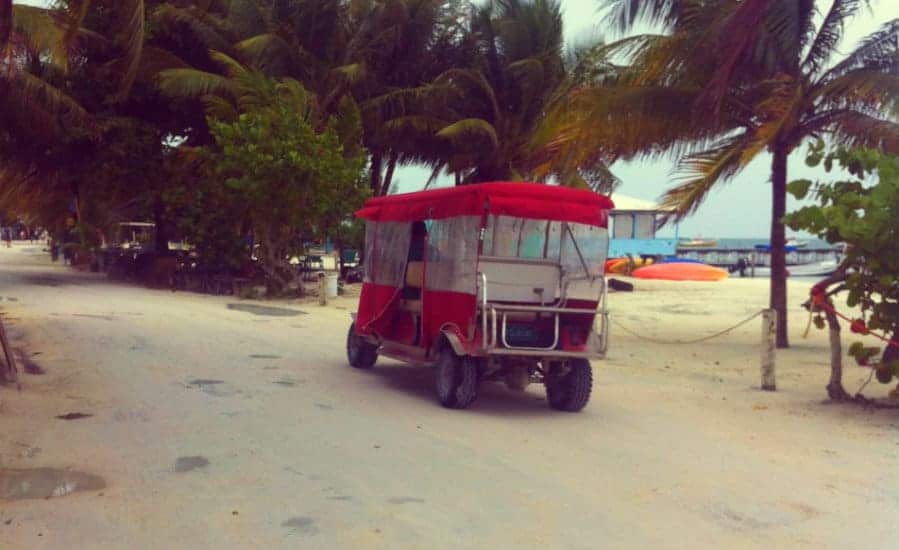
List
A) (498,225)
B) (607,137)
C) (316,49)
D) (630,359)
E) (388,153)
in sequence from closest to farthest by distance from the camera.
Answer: (498,225) → (630,359) → (607,137) → (316,49) → (388,153)

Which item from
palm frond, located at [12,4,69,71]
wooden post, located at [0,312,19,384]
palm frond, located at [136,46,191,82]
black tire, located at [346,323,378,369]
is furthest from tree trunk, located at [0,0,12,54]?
palm frond, located at [136,46,191,82]

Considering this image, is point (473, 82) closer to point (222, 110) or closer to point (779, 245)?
point (222, 110)

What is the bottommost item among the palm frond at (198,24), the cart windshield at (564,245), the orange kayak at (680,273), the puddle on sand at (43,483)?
the puddle on sand at (43,483)

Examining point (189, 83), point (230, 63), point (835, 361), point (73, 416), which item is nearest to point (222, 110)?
point (230, 63)

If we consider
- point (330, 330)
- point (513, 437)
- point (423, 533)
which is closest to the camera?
point (423, 533)

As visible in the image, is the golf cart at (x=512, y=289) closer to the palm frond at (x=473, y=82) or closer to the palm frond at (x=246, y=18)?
the palm frond at (x=246, y=18)

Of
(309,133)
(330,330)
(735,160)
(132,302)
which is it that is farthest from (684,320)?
(132,302)

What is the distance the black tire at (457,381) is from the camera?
31.0 feet

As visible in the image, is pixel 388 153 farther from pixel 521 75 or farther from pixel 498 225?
pixel 498 225

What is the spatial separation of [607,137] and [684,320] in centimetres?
685

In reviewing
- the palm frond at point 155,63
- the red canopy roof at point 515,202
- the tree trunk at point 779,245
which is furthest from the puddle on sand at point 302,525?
the palm frond at point 155,63

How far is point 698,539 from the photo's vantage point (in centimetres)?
545

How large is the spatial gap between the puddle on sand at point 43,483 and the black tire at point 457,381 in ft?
12.9

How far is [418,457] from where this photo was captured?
732 centimetres
